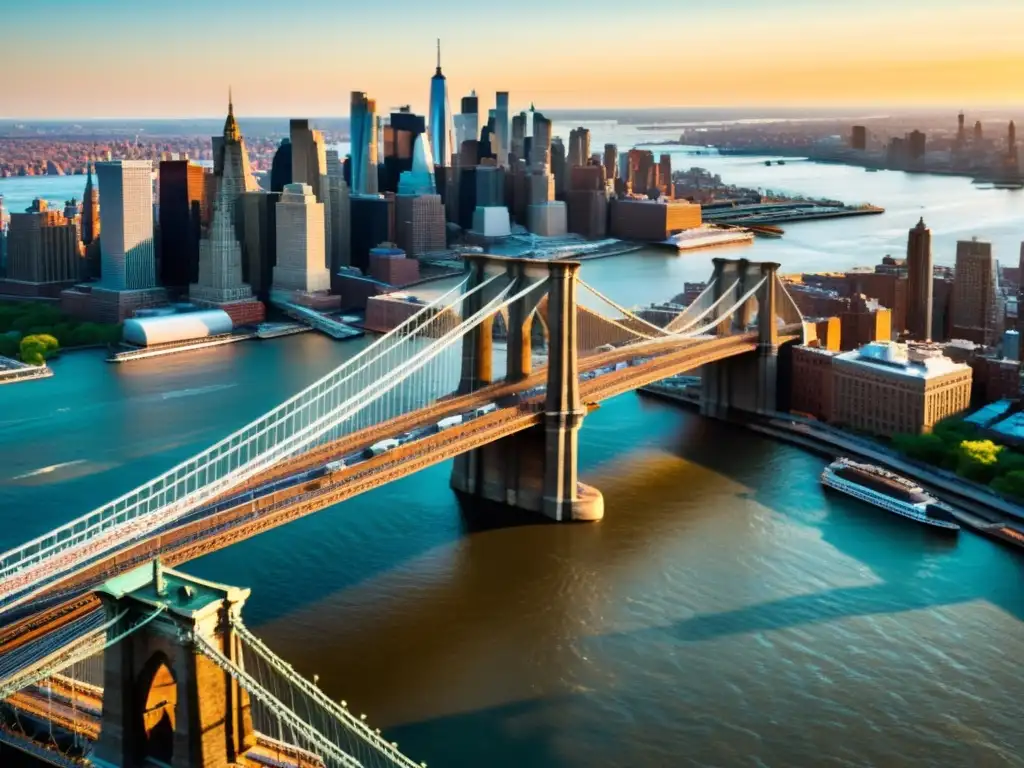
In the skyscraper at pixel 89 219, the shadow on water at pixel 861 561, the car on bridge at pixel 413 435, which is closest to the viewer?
the shadow on water at pixel 861 561

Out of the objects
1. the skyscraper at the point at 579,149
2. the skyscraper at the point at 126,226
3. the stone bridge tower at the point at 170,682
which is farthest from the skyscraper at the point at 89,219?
the stone bridge tower at the point at 170,682

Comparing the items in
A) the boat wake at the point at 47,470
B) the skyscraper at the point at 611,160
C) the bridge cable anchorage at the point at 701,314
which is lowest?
the boat wake at the point at 47,470

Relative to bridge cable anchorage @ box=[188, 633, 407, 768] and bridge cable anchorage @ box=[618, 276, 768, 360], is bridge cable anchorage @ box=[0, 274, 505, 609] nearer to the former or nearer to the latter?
→ bridge cable anchorage @ box=[188, 633, 407, 768]

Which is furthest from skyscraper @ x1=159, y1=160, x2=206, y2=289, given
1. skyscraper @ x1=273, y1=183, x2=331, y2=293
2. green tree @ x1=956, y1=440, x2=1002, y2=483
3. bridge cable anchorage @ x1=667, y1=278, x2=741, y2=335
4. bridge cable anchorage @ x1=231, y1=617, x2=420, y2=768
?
bridge cable anchorage @ x1=231, y1=617, x2=420, y2=768

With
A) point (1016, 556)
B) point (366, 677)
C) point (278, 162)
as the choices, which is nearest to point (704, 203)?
point (278, 162)

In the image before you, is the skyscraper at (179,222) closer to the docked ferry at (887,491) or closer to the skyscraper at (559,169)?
the skyscraper at (559,169)

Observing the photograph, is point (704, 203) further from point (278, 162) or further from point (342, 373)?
point (342, 373)
